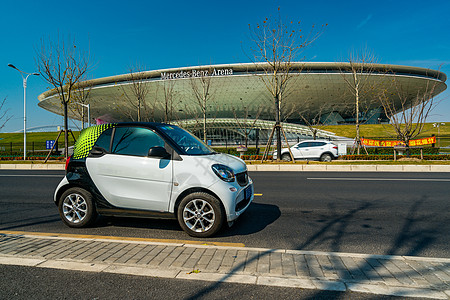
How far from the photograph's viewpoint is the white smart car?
3.90 meters

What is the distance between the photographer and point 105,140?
4441 mm

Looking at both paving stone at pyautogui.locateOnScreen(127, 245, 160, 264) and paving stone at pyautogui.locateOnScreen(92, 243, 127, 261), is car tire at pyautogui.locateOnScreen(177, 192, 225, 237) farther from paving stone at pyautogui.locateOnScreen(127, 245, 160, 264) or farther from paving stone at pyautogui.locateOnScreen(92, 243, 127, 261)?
paving stone at pyautogui.locateOnScreen(92, 243, 127, 261)

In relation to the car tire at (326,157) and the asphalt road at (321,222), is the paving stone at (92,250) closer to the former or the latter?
the asphalt road at (321,222)

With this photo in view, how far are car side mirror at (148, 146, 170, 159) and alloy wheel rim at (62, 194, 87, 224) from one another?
147 centimetres

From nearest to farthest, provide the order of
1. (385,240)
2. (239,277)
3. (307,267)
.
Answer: (239,277) → (307,267) → (385,240)

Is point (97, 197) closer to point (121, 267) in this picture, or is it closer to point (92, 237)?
point (92, 237)

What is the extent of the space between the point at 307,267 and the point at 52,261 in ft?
9.10

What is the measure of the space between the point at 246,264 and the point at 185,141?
233 cm

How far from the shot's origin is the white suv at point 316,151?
1761 centimetres

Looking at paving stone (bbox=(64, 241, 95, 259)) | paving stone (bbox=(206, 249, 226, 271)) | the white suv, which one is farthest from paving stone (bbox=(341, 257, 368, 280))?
the white suv

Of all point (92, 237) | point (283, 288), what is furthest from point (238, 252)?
point (92, 237)

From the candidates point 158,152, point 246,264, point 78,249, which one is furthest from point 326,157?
point 78,249

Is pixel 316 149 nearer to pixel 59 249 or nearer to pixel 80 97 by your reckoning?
pixel 59 249

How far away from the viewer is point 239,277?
2.63m
